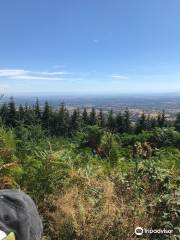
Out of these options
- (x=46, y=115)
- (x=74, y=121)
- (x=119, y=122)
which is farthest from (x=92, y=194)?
(x=46, y=115)

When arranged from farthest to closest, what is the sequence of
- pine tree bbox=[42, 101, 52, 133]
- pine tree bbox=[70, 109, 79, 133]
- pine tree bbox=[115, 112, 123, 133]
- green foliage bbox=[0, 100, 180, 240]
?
pine tree bbox=[70, 109, 79, 133]
pine tree bbox=[42, 101, 52, 133]
pine tree bbox=[115, 112, 123, 133]
green foliage bbox=[0, 100, 180, 240]

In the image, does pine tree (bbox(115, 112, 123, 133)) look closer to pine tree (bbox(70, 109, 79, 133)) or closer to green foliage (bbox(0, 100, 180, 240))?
pine tree (bbox(70, 109, 79, 133))

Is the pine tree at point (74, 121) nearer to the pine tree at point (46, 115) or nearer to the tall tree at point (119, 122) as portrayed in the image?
the pine tree at point (46, 115)

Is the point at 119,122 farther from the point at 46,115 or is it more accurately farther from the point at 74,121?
the point at 46,115

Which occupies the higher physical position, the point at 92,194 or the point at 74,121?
the point at 92,194

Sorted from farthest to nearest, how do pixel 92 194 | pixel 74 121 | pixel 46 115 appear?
pixel 46 115
pixel 74 121
pixel 92 194

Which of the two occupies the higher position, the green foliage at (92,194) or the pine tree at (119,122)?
the green foliage at (92,194)

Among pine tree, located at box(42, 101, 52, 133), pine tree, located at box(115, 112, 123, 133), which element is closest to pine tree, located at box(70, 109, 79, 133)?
pine tree, located at box(42, 101, 52, 133)

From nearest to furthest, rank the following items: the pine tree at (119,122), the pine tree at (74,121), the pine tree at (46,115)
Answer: the pine tree at (119,122)
the pine tree at (46,115)
the pine tree at (74,121)

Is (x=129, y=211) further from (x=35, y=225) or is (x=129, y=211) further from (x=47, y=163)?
(x=47, y=163)

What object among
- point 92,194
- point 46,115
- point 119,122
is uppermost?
point 92,194

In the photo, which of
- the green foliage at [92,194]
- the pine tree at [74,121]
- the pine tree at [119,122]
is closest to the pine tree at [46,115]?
the pine tree at [74,121]

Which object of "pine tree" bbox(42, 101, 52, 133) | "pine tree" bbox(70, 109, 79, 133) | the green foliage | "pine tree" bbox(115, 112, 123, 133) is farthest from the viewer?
"pine tree" bbox(70, 109, 79, 133)

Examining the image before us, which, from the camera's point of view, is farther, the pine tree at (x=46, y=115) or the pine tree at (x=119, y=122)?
the pine tree at (x=46, y=115)
